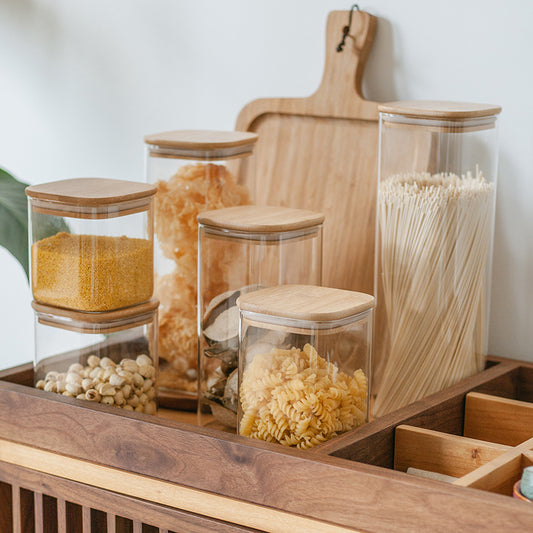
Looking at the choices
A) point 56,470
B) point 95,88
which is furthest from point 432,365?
point 95,88

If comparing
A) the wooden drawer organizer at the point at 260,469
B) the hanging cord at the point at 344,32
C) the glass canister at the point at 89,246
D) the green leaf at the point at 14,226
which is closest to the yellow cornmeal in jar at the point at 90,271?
the glass canister at the point at 89,246

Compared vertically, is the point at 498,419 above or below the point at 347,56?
below

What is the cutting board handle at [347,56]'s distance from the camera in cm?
98

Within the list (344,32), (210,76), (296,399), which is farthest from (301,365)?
(210,76)

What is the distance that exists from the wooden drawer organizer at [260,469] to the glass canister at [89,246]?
0.36 feet

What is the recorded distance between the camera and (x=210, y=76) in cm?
115

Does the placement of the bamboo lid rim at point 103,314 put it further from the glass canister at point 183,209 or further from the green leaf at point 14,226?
the green leaf at point 14,226

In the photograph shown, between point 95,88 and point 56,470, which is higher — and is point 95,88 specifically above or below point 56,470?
above

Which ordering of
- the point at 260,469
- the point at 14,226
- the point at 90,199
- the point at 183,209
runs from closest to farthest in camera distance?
the point at 260,469
the point at 90,199
the point at 183,209
the point at 14,226

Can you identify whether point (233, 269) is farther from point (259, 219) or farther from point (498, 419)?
point (498, 419)

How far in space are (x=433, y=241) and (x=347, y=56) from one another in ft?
0.98

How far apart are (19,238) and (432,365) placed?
0.58 meters

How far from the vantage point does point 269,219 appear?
0.84m

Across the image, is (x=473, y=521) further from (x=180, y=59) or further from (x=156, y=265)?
(x=180, y=59)
